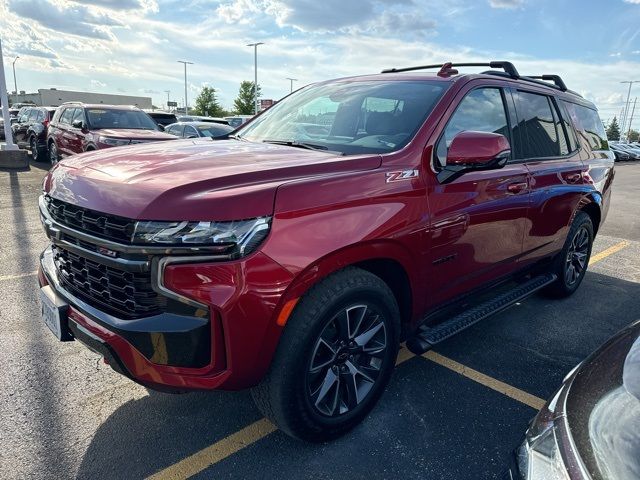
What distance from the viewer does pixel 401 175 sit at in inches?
103

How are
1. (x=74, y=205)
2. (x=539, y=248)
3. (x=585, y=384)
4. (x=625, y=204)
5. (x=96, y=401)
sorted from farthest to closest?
(x=625, y=204) → (x=539, y=248) → (x=96, y=401) → (x=74, y=205) → (x=585, y=384)

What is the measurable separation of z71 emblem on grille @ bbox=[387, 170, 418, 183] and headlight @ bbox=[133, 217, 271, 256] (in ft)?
2.98

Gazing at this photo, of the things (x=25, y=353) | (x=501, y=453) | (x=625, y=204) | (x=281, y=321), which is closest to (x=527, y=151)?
(x=501, y=453)

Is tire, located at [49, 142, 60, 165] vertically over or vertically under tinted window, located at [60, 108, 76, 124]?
under

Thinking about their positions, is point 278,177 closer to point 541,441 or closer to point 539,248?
point 541,441

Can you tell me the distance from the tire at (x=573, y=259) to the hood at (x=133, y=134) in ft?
23.9

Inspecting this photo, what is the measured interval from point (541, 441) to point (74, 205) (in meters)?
2.19

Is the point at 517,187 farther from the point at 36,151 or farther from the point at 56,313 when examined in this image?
the point at 36,151

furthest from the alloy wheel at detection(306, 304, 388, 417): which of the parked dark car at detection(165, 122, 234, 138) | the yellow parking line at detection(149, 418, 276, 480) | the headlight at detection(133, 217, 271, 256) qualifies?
the parked dark car at detection(165, 122, 234, 138)

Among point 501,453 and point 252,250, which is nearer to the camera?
point 252,250

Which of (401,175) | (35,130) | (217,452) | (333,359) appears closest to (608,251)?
(401,175)

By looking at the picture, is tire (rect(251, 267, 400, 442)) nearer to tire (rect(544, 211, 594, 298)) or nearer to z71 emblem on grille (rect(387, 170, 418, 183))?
z71 emblem on grille (rect(387, 170, 418, 183))

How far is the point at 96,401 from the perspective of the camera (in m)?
2.87

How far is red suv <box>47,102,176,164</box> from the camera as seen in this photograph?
9.71 metres
